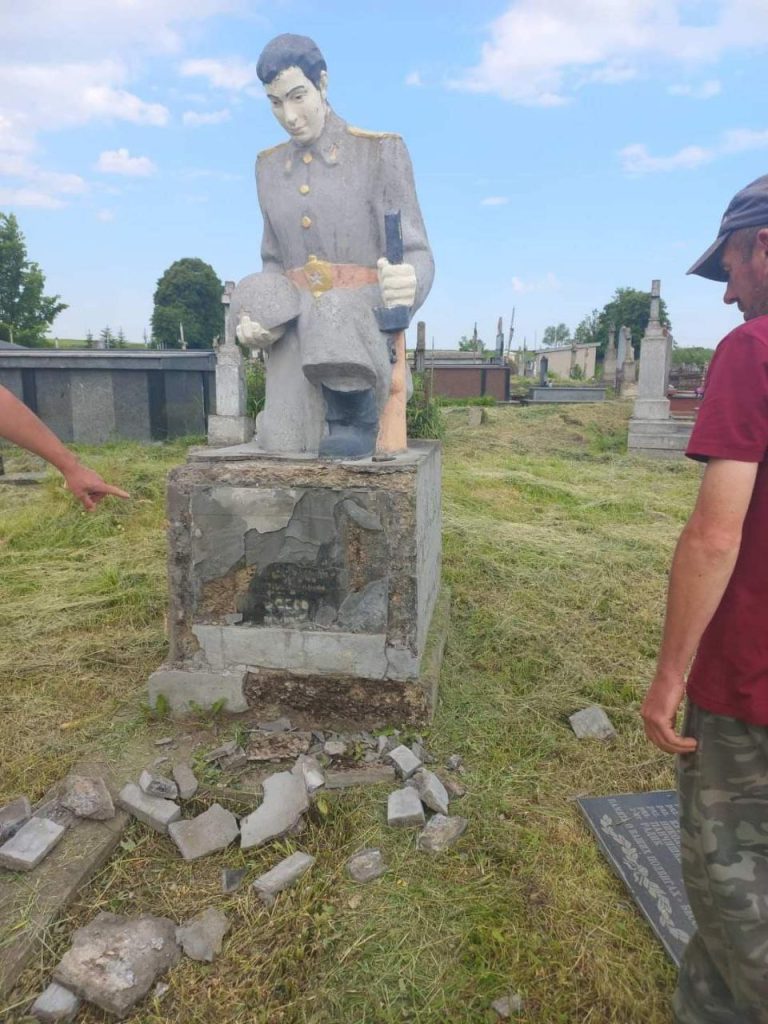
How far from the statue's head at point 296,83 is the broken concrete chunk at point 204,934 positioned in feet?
9.35

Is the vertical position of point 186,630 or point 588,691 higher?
point 186,630

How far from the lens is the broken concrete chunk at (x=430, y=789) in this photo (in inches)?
93.7

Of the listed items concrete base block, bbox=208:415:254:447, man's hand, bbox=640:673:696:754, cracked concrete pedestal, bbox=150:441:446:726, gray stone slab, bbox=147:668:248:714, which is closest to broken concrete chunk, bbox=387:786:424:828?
cracked concrete pedestal, bbox=150:441:446:726

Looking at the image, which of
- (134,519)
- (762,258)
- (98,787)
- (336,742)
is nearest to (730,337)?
(762,258)

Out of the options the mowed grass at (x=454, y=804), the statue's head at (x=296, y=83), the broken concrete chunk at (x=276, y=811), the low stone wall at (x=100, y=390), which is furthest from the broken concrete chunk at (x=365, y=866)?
the low stone wall at (x=100, y=390)

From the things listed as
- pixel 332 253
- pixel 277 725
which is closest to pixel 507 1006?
pixel 277 725

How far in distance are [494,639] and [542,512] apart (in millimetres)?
3486

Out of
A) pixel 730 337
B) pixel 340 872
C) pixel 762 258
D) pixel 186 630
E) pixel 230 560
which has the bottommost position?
pixel 340 872

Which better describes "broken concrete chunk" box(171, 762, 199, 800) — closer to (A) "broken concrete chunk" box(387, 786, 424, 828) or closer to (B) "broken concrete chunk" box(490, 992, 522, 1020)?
(A) "broken concrete chunk" box(387, 786, 424, 828)

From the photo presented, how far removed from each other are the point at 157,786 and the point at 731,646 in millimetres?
1966

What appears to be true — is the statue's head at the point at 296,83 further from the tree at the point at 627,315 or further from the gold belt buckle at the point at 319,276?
the tree at the point at 627,315

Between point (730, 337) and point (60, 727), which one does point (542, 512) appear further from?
point (730, 337)

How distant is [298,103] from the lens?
2771mm

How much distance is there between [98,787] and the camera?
2.38 meters
